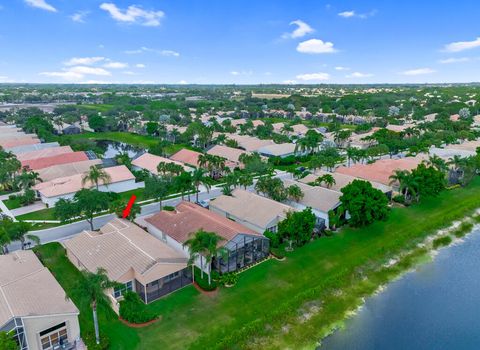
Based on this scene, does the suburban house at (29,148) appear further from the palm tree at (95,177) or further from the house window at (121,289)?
the house window at (121,289)

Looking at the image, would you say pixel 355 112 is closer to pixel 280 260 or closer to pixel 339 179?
pixel 339 179

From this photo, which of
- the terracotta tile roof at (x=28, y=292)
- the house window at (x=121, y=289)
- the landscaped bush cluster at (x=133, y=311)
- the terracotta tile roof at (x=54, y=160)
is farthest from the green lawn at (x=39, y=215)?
the landscaped bush cluster at (x=133, y=311)

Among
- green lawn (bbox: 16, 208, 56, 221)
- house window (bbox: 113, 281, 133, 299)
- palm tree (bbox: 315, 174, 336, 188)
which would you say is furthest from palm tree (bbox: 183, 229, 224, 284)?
green lawn (bbox: 16, 208, 56, 221)

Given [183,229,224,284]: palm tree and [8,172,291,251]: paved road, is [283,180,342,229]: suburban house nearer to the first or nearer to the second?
[183,229,224,284]: palm tree

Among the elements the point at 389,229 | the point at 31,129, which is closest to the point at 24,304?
the point at 389,229

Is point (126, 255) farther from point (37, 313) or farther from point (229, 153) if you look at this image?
point (229, 153)
